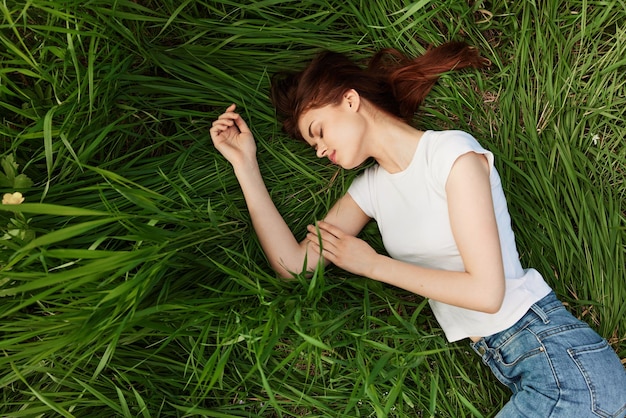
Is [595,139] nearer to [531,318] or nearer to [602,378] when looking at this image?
[531,318]

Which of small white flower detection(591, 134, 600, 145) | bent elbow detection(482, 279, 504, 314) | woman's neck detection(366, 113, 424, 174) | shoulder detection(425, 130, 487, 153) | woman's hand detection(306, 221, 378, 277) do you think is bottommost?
woman's hand detection(306, 221, 378, 277)

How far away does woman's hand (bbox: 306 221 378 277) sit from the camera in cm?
183

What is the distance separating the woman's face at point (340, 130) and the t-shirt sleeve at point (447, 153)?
26cm

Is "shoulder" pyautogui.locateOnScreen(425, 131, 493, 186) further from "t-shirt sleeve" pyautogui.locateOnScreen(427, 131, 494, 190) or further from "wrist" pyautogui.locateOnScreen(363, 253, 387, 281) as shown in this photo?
"wrist" pyautogui.locateOnScreen(363, 253, 387, 281)

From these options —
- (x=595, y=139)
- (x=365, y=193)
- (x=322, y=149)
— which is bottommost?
(x=365, y=193)

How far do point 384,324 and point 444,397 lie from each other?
1.25 feet

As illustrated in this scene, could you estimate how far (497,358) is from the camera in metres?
1.84

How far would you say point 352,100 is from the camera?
1.80 m

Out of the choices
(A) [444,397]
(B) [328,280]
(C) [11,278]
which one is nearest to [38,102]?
(C) [11,278]

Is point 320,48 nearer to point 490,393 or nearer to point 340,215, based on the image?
point 340,215

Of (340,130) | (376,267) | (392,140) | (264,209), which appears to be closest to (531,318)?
(376,267)

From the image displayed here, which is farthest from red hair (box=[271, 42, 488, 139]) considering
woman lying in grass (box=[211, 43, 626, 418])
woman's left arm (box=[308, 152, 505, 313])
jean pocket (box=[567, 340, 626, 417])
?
jean pocket (box=[567, 340, 626, 417])

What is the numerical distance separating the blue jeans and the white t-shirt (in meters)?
0.07

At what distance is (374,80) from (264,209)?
0.67 m
